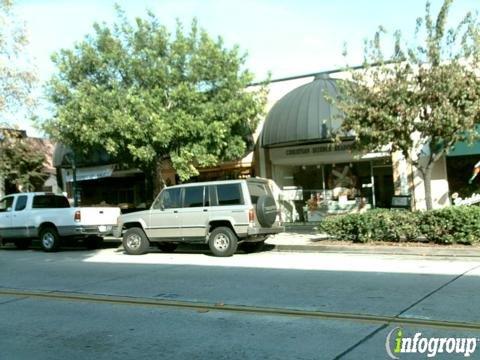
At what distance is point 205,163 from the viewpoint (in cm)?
1944

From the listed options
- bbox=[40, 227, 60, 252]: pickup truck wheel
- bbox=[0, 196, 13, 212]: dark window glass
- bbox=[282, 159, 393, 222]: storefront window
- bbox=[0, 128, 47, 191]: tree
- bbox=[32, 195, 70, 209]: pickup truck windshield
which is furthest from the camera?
bbox=[0, 128, 47, 191]: tree

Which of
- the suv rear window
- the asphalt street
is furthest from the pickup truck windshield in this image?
the suv rear window

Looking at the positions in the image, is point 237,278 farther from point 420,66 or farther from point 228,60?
point 228,60

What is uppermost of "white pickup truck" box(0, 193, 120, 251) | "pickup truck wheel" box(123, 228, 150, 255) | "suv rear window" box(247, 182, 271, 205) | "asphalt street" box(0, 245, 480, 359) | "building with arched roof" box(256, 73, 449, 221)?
"building with arched roof" box(256, 73, 449, 221)

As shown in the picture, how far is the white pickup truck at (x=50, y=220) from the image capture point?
59.1 ft

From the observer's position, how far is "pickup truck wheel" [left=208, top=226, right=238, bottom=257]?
1477cm

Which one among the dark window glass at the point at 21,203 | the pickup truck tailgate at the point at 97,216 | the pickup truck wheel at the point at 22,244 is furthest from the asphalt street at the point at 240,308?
the pickup truck wheel at the point at 22,244

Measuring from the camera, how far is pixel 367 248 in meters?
14.6

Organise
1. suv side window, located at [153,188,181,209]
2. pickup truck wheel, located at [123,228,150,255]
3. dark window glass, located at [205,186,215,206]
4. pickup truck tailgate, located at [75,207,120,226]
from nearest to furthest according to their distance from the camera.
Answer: dark window glass, located at [205,186,215,206] < suv side window, located at [153,188,181,209] < pickup truck wheel, located at [123,228,150,255] < pickup truck tailgate, located at [75,207,120,226]

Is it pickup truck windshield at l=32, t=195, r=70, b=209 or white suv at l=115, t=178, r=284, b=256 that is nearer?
white suv at l=115, t=178, r=284, b=256

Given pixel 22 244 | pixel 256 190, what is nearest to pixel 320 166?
pixel 256 190

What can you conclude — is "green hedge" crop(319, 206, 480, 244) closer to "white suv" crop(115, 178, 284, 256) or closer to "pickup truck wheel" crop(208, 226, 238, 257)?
"white suv" crop(115, 178, 284, 256)

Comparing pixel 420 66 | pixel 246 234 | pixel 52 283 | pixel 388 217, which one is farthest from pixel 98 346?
pixel 420 66

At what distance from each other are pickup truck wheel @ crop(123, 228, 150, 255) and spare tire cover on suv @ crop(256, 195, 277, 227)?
11.3ft
